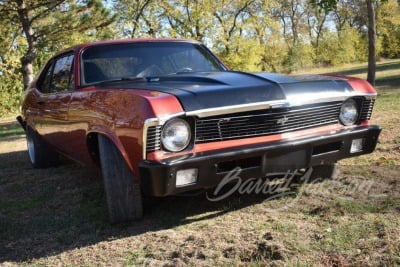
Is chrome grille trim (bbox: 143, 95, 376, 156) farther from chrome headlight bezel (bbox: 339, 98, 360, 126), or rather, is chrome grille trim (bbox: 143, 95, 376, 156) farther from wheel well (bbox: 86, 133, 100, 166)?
wheel well (bbox: 86, 133, 100, 166)

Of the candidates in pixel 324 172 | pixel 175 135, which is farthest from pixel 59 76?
pixel 324 172

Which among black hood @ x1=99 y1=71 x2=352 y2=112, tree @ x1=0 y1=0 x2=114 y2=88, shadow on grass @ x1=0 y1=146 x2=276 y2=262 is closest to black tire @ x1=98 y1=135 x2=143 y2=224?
shadow on grass @ x1=0 y1=146 x2=276 y2=262

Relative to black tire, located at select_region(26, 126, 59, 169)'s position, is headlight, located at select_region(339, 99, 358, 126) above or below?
above

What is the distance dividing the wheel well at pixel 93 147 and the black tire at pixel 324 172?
2.00 meters

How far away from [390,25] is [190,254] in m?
Answer: 50.9

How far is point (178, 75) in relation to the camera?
4176 millimetres

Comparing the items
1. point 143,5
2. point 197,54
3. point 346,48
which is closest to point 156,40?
point 197,54

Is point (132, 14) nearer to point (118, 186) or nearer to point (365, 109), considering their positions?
point (365, 109)

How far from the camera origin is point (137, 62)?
174 inches

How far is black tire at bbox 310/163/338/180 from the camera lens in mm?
4441

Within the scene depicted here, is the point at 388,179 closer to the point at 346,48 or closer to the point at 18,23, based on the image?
the point at 18,23

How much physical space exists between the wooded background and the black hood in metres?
9.68

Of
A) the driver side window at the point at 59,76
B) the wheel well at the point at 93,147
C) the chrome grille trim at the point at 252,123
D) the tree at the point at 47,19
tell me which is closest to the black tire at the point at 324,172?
the chrome grille trim at the point at 252,123

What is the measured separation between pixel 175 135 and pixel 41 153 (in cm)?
353
